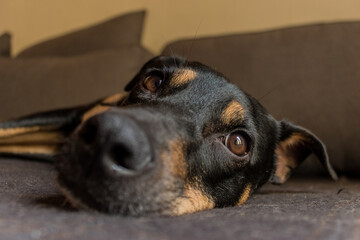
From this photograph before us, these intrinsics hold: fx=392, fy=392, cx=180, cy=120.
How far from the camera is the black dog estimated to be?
3.47 feet

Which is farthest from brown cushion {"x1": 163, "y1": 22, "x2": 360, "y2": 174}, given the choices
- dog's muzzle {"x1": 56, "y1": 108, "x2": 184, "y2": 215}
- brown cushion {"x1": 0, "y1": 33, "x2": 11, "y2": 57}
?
brown cushion {"x1": 0, "y1": 33, "x2": 11, "y2": 57}

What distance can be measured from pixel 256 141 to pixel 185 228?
0.95 m

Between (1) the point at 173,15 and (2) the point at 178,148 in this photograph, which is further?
(1) the point at 173,15

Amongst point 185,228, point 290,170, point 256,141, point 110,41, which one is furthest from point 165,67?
point 110,41

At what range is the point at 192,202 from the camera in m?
1.42

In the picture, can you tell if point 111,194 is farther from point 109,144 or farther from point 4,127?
point 4,127

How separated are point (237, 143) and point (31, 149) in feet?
5.37

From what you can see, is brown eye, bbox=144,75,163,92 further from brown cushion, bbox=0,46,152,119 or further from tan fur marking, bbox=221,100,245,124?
brown cushion, bbox=0,46,152,119

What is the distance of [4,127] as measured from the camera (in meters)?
2.65

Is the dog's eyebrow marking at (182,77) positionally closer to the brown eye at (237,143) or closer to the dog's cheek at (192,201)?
the brown eye at (237,143)

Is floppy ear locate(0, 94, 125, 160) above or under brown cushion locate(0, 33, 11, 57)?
above

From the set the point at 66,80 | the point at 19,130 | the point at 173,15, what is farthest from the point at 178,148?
the point at 173,15

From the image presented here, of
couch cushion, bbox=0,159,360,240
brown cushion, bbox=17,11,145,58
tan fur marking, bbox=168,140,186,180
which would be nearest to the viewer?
couch cushion, bbox=0,159,360,240

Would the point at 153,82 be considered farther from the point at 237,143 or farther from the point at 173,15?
the point at 173,15
